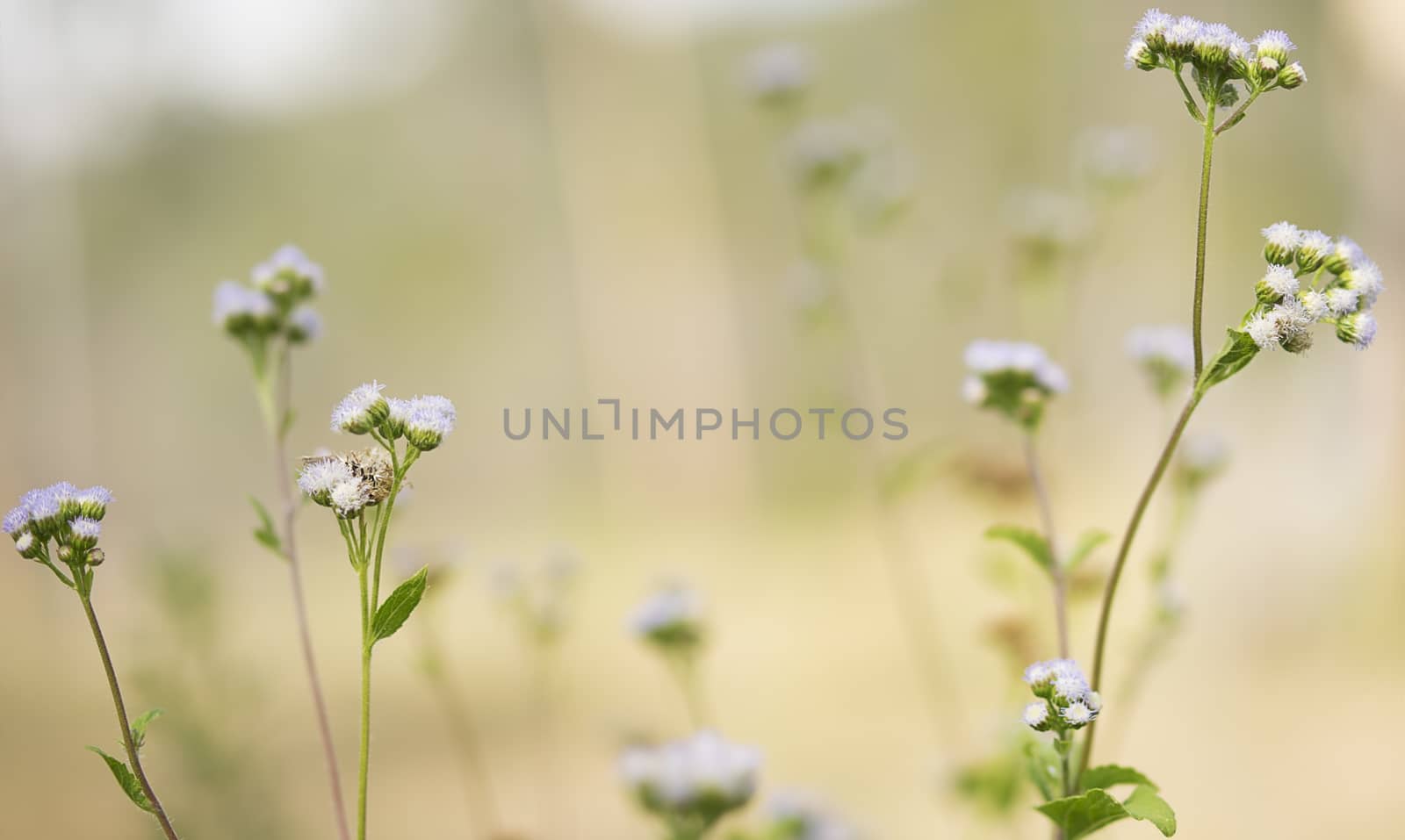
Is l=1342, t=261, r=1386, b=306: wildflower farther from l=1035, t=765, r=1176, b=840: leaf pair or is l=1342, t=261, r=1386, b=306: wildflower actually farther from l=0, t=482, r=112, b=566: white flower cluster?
l=0, t=482, r=112, b=566: white flower cluster

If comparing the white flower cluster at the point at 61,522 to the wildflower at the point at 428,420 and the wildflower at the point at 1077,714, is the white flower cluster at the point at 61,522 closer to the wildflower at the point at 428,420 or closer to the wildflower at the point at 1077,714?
the wildflower at the point at 428,420

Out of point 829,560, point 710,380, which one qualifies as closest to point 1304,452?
point 829,560

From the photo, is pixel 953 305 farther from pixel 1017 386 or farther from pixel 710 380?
pixel 710 380

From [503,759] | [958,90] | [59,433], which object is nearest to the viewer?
[503,759]

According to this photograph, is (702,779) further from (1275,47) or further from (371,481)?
(1275,47)

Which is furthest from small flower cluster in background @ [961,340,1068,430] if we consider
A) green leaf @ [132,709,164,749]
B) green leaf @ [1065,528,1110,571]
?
green leaf @ [132,709,164,749]

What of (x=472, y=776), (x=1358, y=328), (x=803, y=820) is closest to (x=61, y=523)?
(x=1358, y=328)
